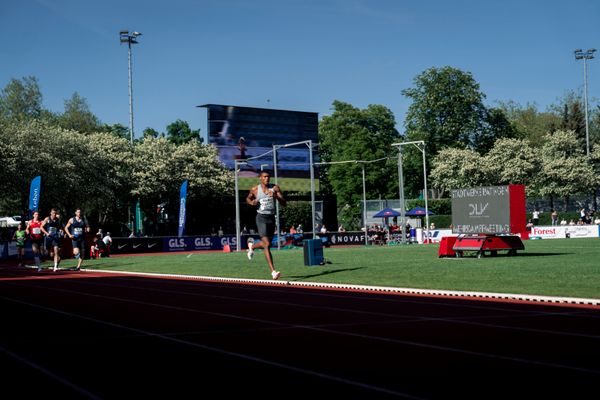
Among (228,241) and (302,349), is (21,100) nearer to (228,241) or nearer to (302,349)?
(228,241)

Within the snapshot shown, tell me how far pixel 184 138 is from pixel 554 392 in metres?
109

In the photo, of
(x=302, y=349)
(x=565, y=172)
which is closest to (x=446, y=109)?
(x=565, y=172)

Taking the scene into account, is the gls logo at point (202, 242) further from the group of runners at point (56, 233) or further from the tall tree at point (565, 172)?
the tall tree at point (565, 172)

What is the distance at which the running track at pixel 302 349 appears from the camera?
6160 millimetres

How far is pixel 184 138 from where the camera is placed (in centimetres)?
11325

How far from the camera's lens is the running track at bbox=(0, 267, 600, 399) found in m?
6.16

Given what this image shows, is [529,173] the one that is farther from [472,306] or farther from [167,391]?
[167,391]

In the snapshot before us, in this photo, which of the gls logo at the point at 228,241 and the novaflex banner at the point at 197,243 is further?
the gls logo at the point at 228,241

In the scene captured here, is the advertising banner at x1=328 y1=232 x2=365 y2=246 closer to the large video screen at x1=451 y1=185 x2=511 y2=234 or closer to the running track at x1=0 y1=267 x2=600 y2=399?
the large video screen at x1=451 y1=185 x2=511 y2=234

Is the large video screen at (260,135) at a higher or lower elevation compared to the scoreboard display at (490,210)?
higher

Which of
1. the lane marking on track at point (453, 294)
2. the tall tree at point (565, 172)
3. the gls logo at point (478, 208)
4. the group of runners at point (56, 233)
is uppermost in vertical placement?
the tall tree at point (565, 172)

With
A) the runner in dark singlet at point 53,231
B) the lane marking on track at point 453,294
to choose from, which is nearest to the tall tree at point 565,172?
the runner in dark singlet at point 53,231

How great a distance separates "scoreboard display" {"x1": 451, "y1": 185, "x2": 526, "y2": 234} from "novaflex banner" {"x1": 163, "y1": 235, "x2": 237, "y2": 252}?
30.9 metres

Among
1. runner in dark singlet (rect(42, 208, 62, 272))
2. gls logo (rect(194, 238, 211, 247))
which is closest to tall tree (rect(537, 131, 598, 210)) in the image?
gls logo (rect(194, 238, 211, 247))
